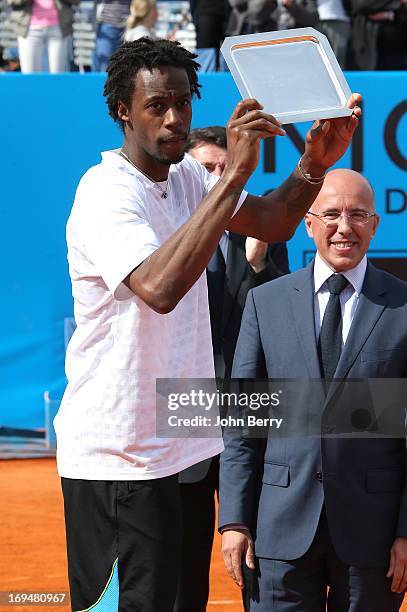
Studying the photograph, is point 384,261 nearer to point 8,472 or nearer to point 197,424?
point 8,472

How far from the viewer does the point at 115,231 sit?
7.91 feet

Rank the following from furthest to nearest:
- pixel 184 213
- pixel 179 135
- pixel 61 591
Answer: pixel 61 591 < pixel 184 213 < pixel 179 135

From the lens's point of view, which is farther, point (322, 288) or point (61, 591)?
point (61, 591)

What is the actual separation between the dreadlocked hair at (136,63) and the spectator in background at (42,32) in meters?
6.66

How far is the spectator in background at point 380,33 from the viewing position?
9609mm

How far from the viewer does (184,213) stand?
2.75 meters

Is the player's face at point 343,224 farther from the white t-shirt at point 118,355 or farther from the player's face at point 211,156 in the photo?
the player's face at point 211,156

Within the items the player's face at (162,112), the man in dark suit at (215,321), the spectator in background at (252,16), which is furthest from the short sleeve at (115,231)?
the spectator in background at (252,16)

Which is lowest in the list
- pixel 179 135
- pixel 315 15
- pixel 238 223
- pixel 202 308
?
pixel 202 308

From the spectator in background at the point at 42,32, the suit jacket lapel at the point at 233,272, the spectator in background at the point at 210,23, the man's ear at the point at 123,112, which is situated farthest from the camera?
the spectator in background at the point at 210,23

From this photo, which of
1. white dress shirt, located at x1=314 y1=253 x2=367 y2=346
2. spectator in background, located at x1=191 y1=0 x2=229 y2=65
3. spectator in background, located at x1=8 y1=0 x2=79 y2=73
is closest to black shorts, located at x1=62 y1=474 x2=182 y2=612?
white dress shirt, located at x1=314 y1=253 x2=367 y2=346

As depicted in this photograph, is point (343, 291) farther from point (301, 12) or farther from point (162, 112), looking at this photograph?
point (301, 12)

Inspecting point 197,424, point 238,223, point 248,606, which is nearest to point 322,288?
point 238,223

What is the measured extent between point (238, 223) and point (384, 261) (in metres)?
5.40
